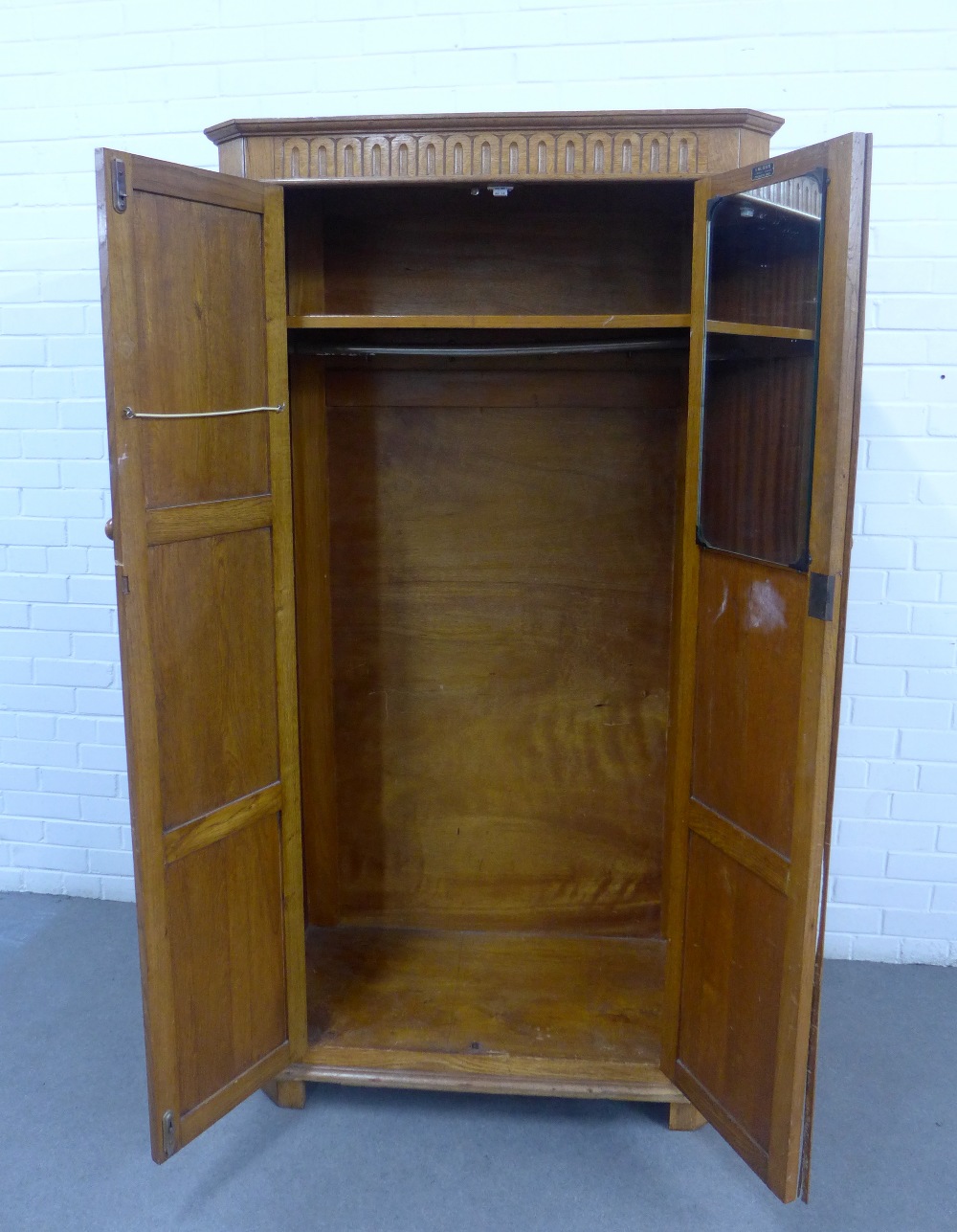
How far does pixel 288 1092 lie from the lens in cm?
235

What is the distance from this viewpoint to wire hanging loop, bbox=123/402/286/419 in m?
1.76

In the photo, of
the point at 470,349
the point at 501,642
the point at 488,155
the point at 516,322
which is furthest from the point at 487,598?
the point at 488,155

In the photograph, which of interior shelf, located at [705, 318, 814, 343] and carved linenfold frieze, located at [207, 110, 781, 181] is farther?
carved linenfold frieze, located at [207, 110, 781, 181]

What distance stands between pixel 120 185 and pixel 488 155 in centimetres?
67

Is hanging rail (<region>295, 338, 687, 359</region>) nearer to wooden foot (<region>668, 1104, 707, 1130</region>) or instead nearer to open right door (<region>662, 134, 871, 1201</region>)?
open right door (<region>662, 134, 871, 1201</region>)

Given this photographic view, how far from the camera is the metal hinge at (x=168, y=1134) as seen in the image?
1.92 m

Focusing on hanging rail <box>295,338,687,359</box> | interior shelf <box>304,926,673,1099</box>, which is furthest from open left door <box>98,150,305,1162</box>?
hanging rail <box>295,338,687,359</box>

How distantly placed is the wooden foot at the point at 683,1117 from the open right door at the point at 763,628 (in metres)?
0.16

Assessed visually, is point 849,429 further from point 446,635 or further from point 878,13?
point 878,13

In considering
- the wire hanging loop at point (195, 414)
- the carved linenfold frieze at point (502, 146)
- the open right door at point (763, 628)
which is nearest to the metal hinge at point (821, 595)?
the open right door at point (763, 628)

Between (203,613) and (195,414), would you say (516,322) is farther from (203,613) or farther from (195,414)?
(203,613)

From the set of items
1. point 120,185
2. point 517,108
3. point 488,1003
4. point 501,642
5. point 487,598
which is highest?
point 517,108

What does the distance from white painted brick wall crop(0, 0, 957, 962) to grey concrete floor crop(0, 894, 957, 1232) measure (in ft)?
2.13

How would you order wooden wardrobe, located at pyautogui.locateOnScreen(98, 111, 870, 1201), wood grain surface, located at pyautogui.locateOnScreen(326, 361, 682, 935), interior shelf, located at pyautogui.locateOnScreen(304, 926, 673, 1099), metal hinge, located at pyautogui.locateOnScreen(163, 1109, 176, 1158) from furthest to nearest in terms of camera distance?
1. wood grain surface, located at pyautogui.locateOnScreen(326, 361, 682, 935)
2. interior shelf, located at pyautogui.locateOnScreen(304, 926, 673, 1099)
3. metal hinge, located at pyautogui.locateOnScreen(163, 1109, 176, 1158)
4. wooden wardrobe, located at pyautogui.locateOnScreen(98, 111, 870, 1201)
